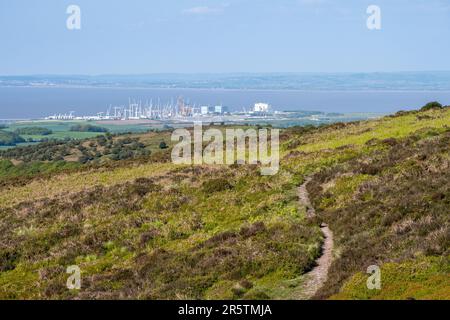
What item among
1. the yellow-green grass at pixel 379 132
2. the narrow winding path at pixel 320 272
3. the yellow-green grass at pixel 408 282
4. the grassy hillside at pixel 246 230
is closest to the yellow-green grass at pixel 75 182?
the grassy hillside at pixel 246 230

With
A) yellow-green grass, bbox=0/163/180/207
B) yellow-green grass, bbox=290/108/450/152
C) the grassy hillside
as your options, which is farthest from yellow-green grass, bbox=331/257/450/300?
yellow-green grass, bbox=0/163/180/207

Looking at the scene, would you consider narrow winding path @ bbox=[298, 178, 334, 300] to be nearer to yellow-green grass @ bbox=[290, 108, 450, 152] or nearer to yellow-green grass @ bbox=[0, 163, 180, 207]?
yellow-green grass @ bbox=[290, 108, 450, 152]

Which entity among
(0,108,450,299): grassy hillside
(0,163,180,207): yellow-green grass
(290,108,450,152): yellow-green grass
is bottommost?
→ (0,163,180,207): yellow-green grass

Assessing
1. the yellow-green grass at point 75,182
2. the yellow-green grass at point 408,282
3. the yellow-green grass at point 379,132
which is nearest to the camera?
the yellow-green grass at point 408,282

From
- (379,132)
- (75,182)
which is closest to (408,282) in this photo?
(379,132)

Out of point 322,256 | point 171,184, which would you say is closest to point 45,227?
point 171,184

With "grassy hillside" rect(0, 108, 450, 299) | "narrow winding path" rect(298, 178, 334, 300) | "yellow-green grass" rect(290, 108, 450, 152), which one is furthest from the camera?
"yellow-green grass" rect(290, 108, 450, 152)

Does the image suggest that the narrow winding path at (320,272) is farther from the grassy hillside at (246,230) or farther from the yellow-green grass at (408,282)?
the yellow-green grass at (408,282)

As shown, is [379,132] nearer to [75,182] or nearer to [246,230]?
[75,182]
